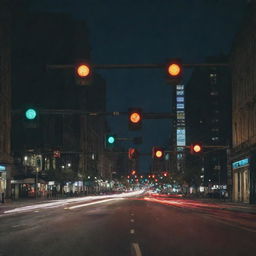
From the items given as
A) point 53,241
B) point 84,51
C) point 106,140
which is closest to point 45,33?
point 84,51

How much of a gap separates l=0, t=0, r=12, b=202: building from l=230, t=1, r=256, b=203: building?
94.0ft

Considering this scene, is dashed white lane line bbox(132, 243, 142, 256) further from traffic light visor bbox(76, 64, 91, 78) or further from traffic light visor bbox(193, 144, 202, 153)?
traffic light visor bbox(193, 144, 202, 153)

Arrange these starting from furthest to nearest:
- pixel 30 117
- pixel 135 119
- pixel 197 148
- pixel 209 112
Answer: pixel 209 112
pixel 197 148
pixel 30 117
pixel 135 119

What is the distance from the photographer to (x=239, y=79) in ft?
209

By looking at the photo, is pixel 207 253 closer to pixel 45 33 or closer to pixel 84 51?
pixel 45 33

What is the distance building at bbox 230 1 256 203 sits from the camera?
5509 cm

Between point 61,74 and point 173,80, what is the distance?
128834 mm

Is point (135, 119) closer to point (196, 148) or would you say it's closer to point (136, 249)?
point (136, 249)

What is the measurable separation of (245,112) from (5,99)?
30238mm

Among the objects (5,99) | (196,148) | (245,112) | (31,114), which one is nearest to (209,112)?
(245,112)

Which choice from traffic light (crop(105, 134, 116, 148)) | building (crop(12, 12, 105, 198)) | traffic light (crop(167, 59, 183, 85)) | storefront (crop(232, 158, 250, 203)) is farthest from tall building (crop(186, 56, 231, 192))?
traffic light (crop(167, 59, 183, 85))

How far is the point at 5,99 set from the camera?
67.5 meters

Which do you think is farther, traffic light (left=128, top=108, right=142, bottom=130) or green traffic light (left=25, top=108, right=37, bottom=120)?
green traffic light (left=25, top=108, right=37, bottom=120)

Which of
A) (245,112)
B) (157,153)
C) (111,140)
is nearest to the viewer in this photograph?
(111,140)
